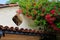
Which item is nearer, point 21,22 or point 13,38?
point 13,38

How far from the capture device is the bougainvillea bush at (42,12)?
10.3 ft

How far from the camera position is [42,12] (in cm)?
321

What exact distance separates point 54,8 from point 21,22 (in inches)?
23.3

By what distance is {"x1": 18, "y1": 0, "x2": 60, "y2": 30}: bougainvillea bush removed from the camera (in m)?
3.15

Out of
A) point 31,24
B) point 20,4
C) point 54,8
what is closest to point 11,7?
point 20,4

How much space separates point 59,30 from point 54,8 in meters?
0.35

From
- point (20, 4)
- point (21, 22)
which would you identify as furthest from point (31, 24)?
point (20, 4)

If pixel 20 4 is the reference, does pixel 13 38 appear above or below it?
below

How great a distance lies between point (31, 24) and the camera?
3.36 meters

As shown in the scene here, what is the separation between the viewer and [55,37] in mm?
3326

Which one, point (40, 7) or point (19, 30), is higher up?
point (40, 7)

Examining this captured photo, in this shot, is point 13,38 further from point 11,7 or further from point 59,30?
point 59,30

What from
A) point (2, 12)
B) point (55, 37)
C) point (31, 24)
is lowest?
point (55, 37)

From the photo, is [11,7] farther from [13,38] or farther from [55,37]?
[55,37]
